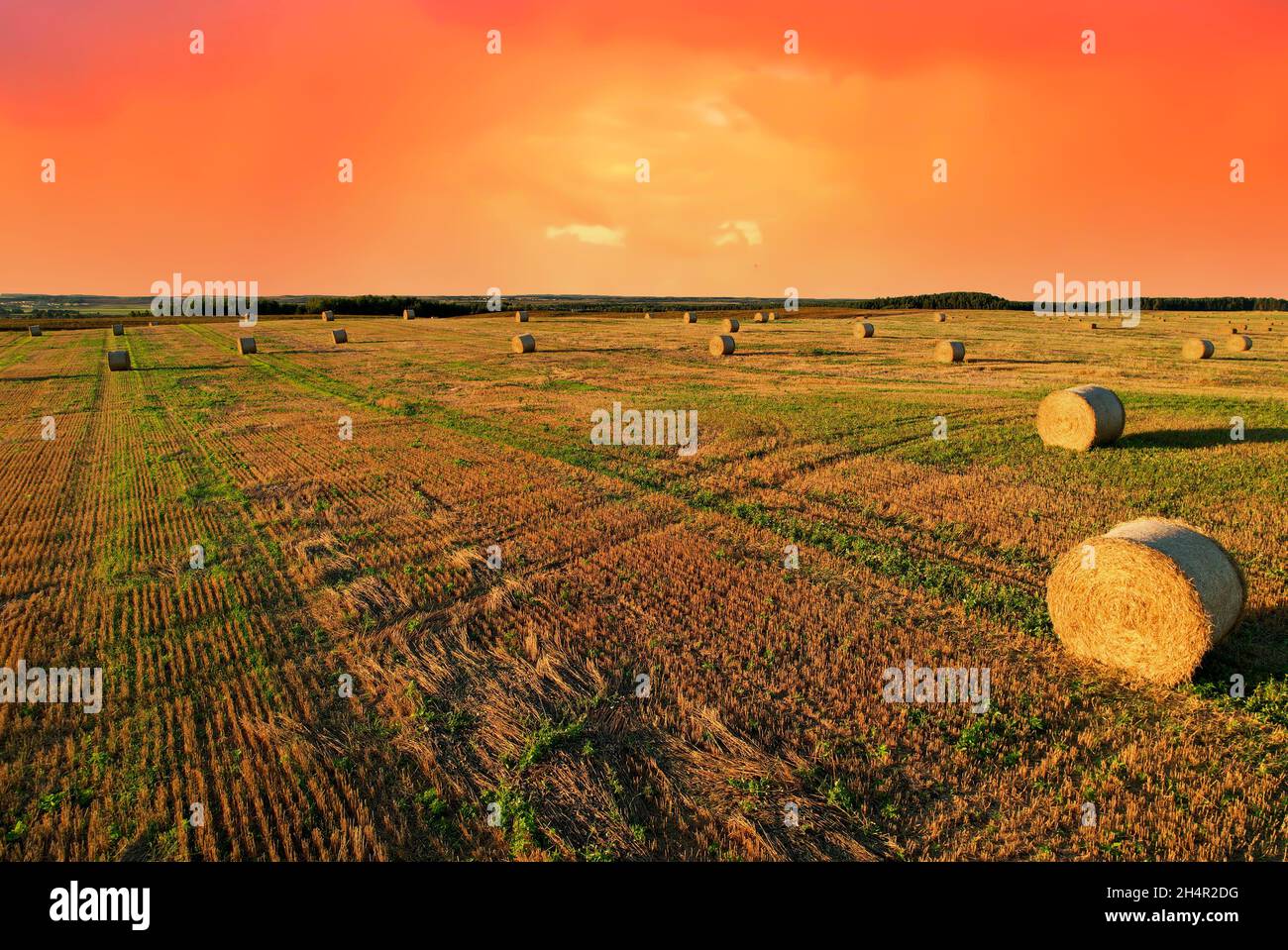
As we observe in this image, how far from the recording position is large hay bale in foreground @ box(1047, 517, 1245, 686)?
7.72m

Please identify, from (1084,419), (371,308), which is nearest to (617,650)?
(1084,419)

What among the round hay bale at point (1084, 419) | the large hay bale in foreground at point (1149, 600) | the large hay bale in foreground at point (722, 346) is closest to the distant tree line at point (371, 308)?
the large hay bale in foreground at point (722, 346)

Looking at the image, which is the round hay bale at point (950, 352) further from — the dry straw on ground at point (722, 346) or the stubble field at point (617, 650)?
the stubble field at point (617, 650)

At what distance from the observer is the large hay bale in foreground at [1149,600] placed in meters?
7.72

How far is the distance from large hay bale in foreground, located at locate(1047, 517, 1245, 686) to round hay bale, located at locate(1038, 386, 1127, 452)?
10.2 meters

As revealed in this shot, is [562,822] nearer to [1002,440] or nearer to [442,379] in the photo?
[1002,440]

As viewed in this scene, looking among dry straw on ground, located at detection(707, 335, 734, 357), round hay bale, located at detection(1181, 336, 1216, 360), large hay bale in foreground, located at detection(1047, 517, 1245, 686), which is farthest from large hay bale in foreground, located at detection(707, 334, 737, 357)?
large hay bale in foreground, located at detection(1047, 517, 1245, 686)

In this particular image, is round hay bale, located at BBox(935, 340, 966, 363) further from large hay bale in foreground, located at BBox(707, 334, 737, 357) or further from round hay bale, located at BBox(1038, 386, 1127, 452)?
round hay bale, located at BBox(1038, 386, 1127, 452)

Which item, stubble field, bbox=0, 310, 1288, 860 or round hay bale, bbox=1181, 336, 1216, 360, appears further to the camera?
round hay bale, bbox=1181, 336, 1216, 360

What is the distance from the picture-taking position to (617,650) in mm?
8578

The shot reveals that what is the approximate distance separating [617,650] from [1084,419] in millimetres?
15323

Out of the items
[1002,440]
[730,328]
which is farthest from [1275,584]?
[730,328]

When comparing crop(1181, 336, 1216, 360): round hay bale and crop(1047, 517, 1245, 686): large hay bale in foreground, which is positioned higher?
crop(1181, 336, 1216, 360): round hay bale

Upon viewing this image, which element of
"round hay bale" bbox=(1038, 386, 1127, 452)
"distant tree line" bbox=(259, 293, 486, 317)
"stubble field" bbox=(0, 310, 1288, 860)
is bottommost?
"stubble field" bbox=(0, 310, 1288, 860)
